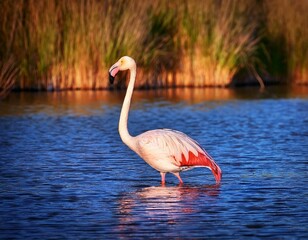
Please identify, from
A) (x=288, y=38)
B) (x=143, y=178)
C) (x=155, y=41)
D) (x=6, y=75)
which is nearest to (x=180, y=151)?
(x=143, y=178)

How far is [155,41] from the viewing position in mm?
23531

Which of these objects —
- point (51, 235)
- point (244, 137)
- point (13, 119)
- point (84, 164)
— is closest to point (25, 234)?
point (51, 235)

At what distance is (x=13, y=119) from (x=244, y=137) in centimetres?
431

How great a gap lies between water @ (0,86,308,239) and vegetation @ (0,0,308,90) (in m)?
2.93

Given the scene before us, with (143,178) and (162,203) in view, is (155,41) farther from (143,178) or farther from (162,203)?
(162,203)

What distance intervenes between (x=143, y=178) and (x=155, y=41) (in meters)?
13.3

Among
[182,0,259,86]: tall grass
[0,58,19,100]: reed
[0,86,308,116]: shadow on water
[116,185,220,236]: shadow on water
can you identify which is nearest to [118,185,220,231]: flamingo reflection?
[116,185,220,236]: shadow on water

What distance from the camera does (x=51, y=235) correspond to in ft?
24.2

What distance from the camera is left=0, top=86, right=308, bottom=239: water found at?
7719mm

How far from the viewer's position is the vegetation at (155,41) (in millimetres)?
21484

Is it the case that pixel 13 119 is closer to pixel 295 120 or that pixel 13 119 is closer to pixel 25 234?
pixel 295 120

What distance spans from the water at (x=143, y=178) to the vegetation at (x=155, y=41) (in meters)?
2.93

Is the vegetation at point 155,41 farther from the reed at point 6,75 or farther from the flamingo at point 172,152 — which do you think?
the flamingo at point 172,152

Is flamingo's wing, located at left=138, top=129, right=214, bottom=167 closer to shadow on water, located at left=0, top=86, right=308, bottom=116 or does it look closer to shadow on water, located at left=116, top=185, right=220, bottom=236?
shadow on water, located at left=116, top=185, right=220, bottom=236
